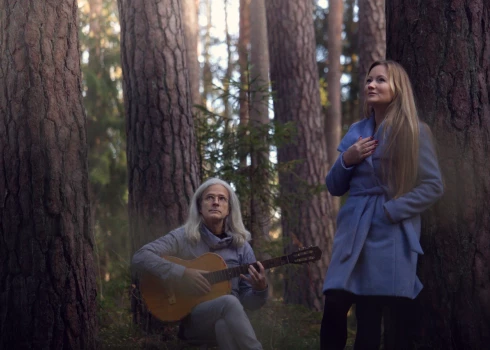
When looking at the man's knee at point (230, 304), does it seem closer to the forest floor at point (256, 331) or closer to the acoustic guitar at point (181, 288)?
the acoustic guitar at point (181, 288)

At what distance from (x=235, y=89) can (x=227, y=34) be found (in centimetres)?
1879

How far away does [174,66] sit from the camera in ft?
26.5

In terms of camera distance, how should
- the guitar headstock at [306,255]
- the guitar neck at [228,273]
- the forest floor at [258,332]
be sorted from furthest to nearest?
the forest floor at [258,332] < the guitar neck at [228,273] < the guitar headstock at [306,255]

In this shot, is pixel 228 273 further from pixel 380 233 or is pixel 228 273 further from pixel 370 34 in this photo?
pixel 370 34

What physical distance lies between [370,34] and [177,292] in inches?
354

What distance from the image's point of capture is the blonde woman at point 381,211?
4.66 m

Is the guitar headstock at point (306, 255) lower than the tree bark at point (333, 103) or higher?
lower

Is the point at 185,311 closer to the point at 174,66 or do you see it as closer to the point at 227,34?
the point at 174,66

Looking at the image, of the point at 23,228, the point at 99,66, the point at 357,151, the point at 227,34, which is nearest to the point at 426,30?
the point at 357,151

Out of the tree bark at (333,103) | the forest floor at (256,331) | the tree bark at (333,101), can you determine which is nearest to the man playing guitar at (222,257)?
the forest floor at (256,331)

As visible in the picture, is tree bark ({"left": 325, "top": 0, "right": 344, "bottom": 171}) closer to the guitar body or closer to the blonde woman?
the guitar body

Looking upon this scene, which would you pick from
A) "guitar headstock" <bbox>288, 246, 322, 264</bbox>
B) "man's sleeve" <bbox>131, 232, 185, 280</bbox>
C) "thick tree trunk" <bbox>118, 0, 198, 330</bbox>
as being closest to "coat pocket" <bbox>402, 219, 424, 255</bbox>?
"guitar headstock" <bbox>288, 246, 322, 264</bbox>

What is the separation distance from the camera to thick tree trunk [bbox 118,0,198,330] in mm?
7719

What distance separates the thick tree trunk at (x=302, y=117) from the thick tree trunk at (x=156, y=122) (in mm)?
3744
